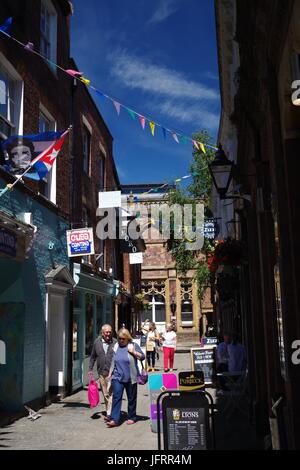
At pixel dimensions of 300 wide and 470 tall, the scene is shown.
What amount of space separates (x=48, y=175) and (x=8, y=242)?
444 centimetres

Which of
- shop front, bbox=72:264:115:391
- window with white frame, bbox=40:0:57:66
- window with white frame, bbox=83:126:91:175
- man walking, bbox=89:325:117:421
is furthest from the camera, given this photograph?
window with white frame, bbox=83:126:91:175

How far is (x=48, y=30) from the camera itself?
555 inches

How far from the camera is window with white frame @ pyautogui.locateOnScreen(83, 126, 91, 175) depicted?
18397mm

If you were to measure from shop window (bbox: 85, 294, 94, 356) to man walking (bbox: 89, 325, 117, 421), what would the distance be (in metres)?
6.44

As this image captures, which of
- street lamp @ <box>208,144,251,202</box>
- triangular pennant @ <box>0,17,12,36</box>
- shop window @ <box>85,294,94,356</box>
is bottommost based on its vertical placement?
shop window @ <box>85,294,94,356</box>

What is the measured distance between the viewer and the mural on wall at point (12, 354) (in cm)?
1042

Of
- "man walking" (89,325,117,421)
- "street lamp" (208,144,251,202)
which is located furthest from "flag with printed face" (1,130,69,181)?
"man walking" (89,325,117,421)

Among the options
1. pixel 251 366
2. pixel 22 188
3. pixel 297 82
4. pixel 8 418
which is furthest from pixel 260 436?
pixel 22 188

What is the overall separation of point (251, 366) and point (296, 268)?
5542 mm

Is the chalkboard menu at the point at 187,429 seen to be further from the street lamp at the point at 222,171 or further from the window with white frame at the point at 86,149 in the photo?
the window with white frame at the point at 86,149

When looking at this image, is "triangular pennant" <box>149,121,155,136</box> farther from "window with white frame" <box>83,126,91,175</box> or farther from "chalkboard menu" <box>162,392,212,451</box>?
"chalkboard menu" <box>162,392,212,451</box>

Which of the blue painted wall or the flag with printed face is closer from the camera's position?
the flag with printed face

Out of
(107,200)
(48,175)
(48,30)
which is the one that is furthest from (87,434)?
(107,200)

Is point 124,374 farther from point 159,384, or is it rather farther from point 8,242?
Answer: point 8,242
